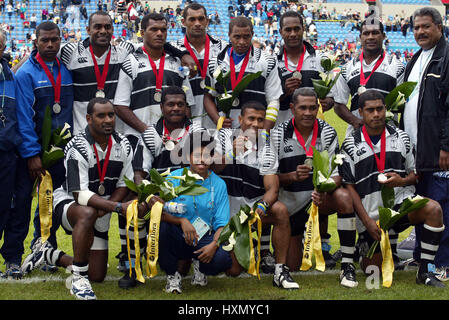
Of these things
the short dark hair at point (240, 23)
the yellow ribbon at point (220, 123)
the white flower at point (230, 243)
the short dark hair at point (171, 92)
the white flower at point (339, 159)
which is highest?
the short dark hair at point (240, 23)

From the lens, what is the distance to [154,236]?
16.6 feet

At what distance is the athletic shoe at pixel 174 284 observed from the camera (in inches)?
206

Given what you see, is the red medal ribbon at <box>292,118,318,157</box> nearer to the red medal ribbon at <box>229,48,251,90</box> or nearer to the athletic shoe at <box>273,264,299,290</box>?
the red medal ribbon at <box>229,48,251,90</box>

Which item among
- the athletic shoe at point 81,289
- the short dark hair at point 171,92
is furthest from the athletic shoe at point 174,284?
the short dark hair at point 171,92

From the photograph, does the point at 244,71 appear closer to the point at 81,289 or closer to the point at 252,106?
the point at 252,106

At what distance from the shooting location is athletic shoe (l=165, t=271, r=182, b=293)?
5223 mm

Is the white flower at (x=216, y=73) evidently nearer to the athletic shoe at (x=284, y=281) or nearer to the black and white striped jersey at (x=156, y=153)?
the black and white striped jersey at (x=156, y=153)

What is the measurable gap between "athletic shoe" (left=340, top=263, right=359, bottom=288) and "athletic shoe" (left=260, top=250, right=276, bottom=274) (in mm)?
795

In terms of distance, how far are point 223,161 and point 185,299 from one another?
1412mm

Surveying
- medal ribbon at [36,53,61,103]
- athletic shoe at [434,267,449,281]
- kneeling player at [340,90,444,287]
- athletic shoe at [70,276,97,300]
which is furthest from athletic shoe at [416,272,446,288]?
medal ribbon at [36,53,61,103]

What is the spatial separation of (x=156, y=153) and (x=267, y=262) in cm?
162

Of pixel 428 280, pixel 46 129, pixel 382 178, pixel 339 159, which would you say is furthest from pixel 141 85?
pixel 428 280

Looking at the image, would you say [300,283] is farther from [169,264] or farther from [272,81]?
[272,81]

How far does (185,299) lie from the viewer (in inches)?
197
